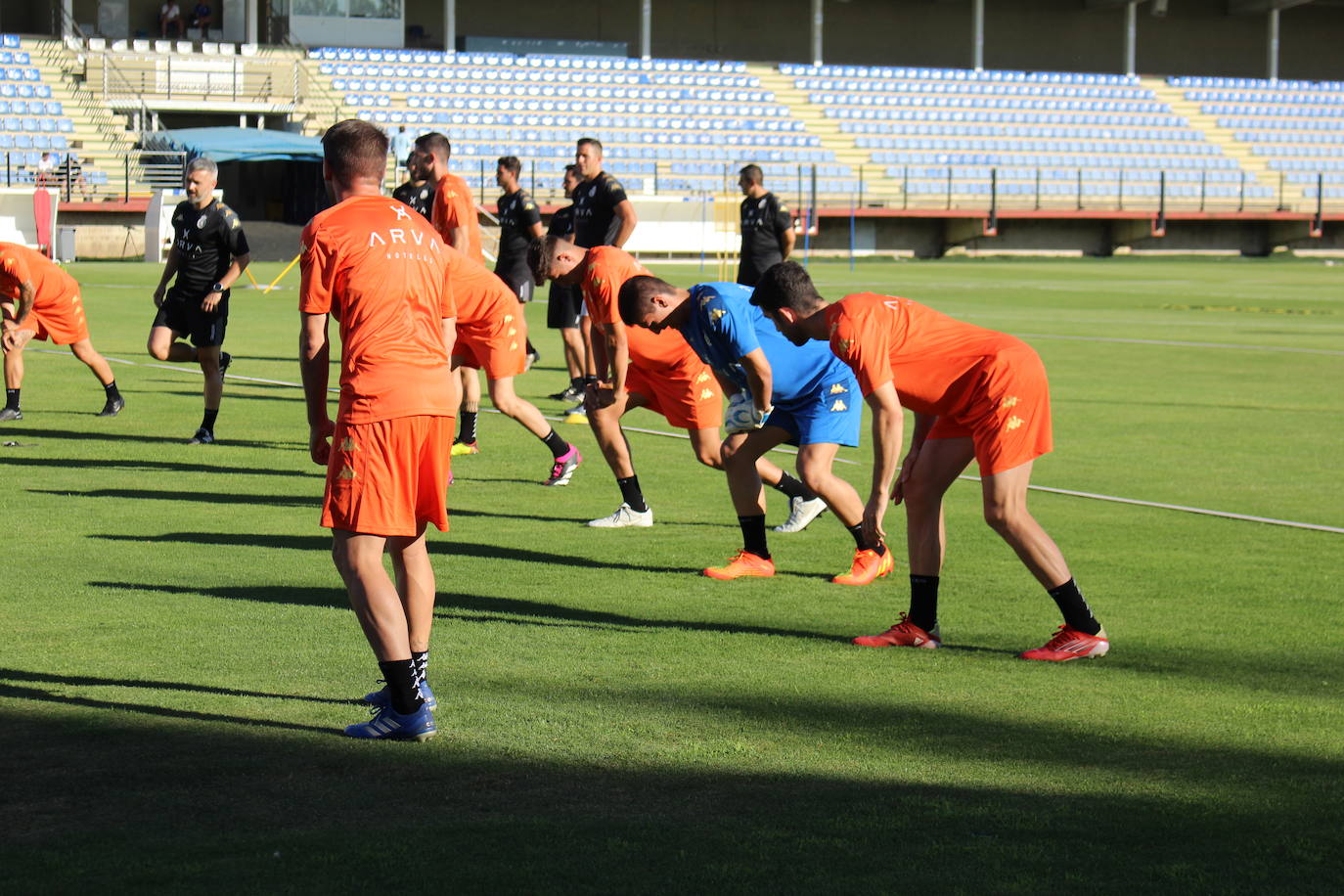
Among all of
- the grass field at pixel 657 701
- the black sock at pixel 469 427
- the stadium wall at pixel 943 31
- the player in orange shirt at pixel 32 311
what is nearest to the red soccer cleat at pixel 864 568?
the grass field at pixel 657 701

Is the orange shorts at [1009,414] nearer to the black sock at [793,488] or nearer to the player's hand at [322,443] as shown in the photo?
the player's hand at [322,443]

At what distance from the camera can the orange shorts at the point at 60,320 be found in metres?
13.1

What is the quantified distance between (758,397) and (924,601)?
1.55 m

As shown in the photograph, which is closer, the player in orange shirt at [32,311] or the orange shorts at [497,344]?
the orange shorts at [497,344]

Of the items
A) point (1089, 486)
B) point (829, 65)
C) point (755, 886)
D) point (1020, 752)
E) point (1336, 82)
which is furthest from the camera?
point (1336, 82)

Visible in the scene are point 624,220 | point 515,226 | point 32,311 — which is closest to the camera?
point 32,311

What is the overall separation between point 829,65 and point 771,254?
40.5m

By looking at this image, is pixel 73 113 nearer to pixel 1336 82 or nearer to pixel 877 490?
pixel 877 490

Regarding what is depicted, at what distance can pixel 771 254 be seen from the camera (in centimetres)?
1722

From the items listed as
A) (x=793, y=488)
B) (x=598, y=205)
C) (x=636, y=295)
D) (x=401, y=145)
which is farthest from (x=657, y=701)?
(x=401, y=145)

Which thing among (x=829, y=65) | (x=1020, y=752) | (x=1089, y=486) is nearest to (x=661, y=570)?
(x=1020, y=752)

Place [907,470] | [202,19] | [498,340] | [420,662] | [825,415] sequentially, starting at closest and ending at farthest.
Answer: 1. [420,662]
2. [907,470]
3. [825,415]
4. [498,340]
5. [202,19]

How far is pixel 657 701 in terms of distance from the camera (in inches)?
217

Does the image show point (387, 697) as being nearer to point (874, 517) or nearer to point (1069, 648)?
point (874, 517)
